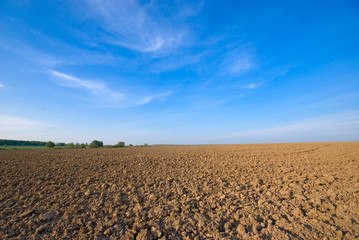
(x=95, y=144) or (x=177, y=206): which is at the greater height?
(x=95, y=144)

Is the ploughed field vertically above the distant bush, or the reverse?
the distant bush

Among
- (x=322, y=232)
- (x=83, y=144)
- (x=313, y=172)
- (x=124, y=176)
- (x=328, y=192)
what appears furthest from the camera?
(x=83, y=144)

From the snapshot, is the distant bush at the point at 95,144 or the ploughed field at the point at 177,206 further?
the distant bush at the point at 95,144

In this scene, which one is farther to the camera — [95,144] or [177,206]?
[95,144]

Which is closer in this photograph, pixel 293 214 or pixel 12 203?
pixel 293 214

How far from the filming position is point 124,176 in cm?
889

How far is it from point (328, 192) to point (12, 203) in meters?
11.1

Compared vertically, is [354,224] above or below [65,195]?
below

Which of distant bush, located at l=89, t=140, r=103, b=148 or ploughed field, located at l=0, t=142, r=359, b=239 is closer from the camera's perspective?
ploughed field, located at l=0, t=142, r=359, b=239

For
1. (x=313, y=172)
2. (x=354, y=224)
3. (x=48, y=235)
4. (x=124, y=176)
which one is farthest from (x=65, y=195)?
(x=313, y=172)

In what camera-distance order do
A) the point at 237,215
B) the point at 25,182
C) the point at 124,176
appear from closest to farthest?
the point at 237,215, the point at 25,182, the point at 124,176

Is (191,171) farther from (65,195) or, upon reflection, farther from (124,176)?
(65,195)

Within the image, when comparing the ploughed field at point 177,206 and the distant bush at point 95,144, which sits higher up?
the distant bush at point 95,144

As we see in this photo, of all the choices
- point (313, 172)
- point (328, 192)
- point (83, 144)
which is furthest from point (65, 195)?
point (83, 144)
